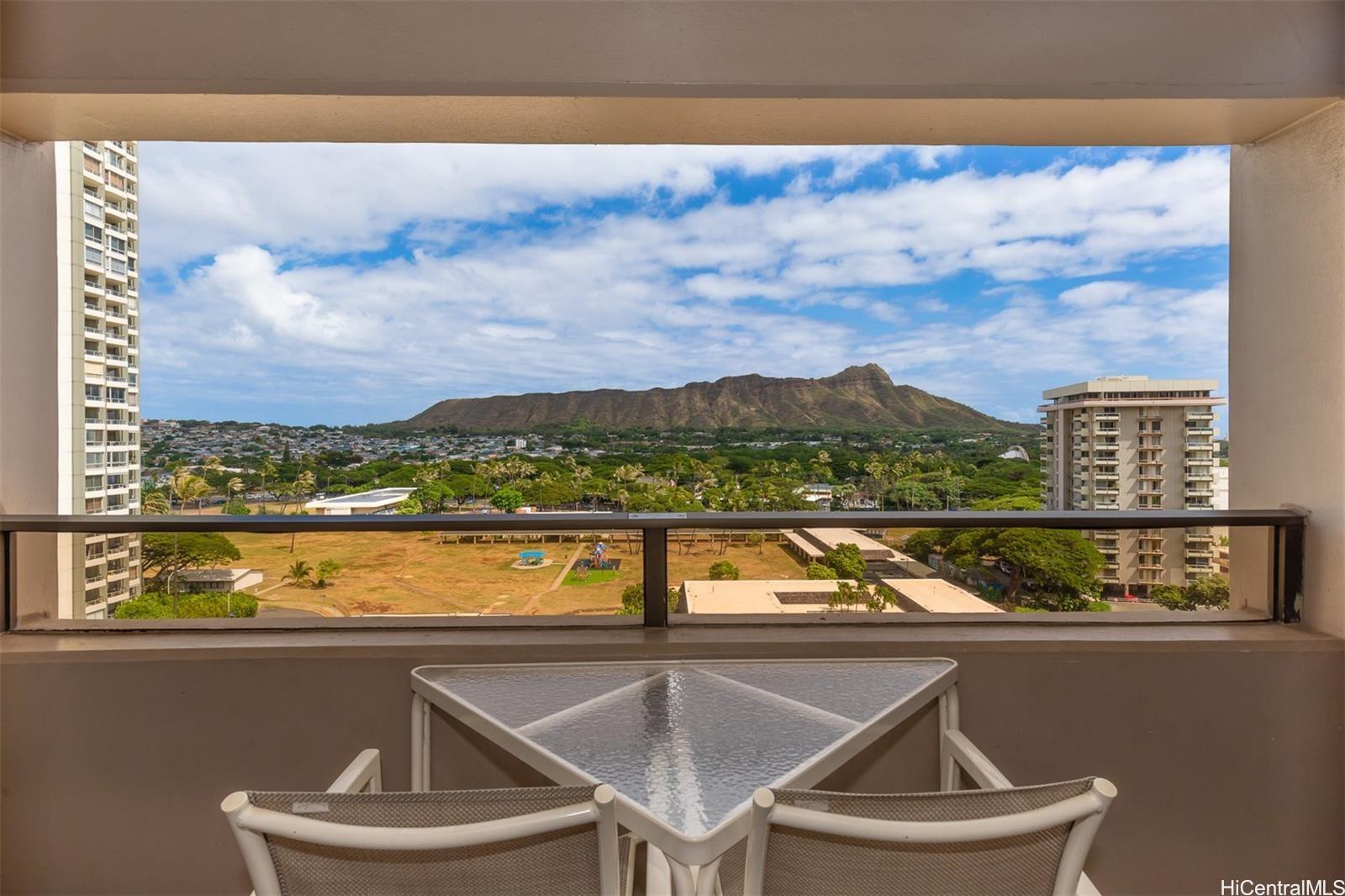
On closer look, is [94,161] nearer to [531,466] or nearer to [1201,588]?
[531,466]

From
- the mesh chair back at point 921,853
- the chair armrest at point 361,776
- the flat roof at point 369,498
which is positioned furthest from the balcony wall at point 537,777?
the mesh chair back at point 921,853

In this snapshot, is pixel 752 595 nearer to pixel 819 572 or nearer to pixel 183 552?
pixel 819 572

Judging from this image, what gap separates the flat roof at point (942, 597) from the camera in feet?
6.40

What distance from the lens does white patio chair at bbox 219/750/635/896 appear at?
0.65 m

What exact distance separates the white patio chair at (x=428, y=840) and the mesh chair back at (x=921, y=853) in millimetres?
226

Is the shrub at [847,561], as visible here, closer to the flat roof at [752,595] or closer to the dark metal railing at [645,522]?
the flat roof at [752,595]

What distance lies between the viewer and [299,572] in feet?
6.64

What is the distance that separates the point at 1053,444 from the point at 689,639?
2.27m

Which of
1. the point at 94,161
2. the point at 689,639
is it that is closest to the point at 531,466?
the point at 689,639

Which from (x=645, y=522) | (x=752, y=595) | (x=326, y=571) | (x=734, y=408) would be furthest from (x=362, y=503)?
(x=734, y=408)

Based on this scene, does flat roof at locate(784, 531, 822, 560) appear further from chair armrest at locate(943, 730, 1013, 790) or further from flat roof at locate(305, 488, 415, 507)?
flat roof at locate(305, 488, 415, 507)

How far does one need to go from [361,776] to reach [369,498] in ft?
4.75

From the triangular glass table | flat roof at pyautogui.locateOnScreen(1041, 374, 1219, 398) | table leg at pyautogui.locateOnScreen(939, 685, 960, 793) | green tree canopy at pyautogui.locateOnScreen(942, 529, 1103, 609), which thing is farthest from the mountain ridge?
the triangular glass table

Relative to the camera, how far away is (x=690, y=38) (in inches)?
70.8
